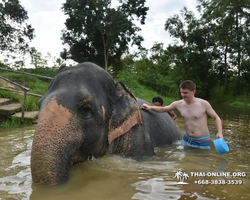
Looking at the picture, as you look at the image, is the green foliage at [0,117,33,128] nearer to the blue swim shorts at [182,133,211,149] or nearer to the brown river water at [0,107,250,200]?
the brown river water at [0,107,250,200]

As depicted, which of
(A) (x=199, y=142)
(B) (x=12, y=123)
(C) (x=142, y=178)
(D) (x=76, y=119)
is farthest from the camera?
(B) (x=12, y=123)

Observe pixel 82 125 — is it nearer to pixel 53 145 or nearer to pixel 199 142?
pixel 53 145

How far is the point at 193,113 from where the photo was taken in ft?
15.3

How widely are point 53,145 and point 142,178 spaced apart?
1.01m

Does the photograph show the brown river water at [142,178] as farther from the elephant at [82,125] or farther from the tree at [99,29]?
the tree at [99,29]

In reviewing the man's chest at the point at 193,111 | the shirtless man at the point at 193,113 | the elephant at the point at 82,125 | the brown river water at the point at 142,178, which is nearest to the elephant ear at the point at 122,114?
the elephant at the point at 82,125

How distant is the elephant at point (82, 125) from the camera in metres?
2.50

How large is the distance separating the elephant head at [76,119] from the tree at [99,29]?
2374cm

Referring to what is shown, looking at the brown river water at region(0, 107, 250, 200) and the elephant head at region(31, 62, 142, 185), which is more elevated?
the elephant head at region(31, 62, 142, 185)

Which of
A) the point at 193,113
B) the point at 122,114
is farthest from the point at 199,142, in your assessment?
the point at 122,114

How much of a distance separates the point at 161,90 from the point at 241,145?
21844 millimetres

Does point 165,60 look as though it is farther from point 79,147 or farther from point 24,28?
point 79,147

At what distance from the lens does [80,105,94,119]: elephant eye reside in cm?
288

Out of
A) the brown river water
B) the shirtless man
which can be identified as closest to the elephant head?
the brown river water
